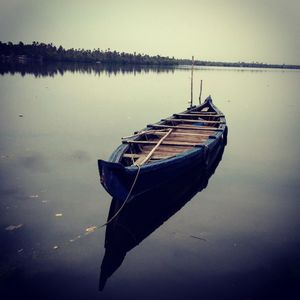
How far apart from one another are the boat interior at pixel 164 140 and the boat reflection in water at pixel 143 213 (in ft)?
2.95

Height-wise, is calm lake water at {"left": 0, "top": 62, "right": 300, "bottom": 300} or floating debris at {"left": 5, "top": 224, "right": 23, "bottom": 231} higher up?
floating debris at {"left": 5, "top": 224, "right": 23, "bottom": 231}

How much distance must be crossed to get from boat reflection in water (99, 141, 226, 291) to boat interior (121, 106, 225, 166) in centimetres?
90

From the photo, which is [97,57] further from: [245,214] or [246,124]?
[245,214]

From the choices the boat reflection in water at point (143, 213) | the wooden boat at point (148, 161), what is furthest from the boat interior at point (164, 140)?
the boat reflection in water at point (143, 213)

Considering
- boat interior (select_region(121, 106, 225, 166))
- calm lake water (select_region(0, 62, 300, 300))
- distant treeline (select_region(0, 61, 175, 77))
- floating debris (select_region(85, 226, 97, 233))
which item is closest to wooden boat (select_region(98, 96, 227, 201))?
boat interior (select_region(121, 106, 225, 166))

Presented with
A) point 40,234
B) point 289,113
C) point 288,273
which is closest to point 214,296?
point 288,273

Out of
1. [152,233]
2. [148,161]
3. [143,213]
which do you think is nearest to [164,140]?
[148,161]

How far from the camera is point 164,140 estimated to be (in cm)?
1149

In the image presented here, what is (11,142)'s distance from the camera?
13539mm

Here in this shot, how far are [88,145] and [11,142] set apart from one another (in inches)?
132

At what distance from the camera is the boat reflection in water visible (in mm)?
6196

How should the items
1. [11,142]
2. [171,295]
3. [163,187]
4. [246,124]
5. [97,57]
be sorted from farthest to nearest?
[97,57] < [246,124] < [11,142] < [163,187] < [171,295]

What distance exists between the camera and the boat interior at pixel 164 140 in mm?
9196

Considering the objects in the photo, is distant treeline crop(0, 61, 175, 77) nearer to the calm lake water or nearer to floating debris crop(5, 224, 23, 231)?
the calm lake water
